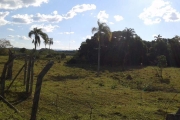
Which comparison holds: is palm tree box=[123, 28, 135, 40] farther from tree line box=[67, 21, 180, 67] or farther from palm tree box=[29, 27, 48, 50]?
palm tree box=[29, 27, 48, 50]

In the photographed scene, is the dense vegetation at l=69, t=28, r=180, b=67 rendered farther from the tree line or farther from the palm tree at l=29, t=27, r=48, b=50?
the palm tree at l=29, t=27, r=48, b=50

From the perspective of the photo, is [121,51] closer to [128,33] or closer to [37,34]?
[128,33]

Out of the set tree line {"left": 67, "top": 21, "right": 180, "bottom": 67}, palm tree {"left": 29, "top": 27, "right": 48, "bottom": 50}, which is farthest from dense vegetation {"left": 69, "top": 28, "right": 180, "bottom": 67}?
palm tree {"left": 29, "top": 27, "right": 48, "bottom": 50}

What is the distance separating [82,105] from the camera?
14531 mm

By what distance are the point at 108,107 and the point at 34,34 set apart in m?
24.8

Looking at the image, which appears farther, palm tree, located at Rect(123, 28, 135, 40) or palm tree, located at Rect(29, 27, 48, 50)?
palm tree, located at Rect(123, 28, 135, 40)

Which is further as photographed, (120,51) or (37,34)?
(120,51)

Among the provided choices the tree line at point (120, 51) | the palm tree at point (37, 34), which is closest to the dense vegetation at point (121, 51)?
the tree line at point (120, 51)

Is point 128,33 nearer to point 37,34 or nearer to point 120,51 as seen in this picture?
point 120,51

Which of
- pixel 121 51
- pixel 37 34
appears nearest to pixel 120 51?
pixel 121 51

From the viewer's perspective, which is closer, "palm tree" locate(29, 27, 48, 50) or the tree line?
"palm tree" locate(29, 27, 48, 50)

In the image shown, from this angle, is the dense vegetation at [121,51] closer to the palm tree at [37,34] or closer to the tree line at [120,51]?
the tree line at [120,51]

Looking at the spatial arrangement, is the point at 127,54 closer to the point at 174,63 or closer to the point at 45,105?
the point at 174,63

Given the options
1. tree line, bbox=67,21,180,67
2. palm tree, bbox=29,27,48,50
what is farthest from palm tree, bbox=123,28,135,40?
palm tree, bbox=29,27,48,50
